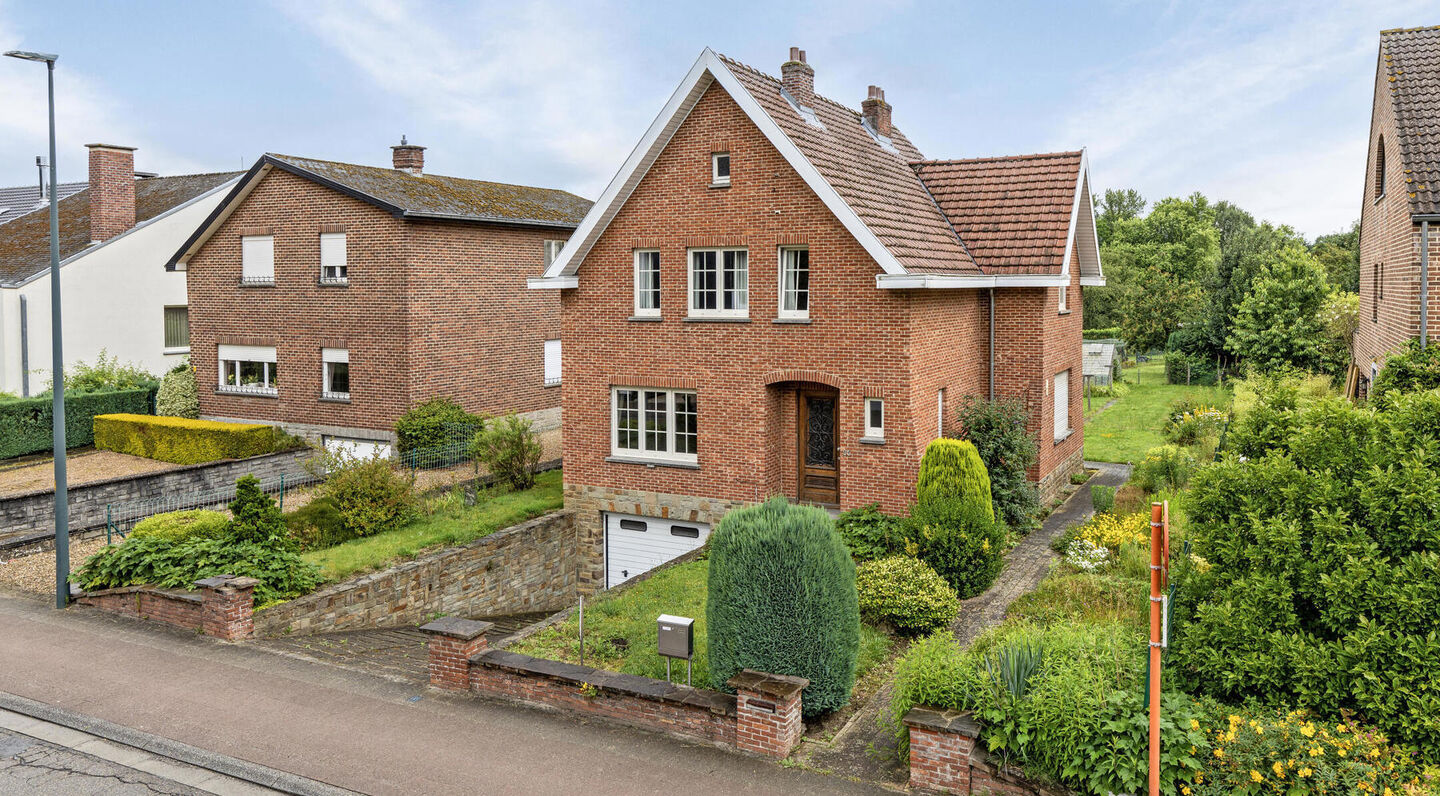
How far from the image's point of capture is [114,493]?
68.0 feet

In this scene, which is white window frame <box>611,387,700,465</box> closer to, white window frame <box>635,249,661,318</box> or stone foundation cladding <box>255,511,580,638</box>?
white window frame <box>635,249,661,318</box>

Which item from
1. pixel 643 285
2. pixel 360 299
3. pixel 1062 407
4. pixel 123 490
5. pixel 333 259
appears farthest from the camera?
pixel 333 259

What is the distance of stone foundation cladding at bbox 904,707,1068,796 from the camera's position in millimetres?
8625

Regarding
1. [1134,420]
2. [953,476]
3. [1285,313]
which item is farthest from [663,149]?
[1285,313]

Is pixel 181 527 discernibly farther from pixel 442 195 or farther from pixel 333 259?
pixel 442 195

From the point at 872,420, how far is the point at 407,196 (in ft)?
46.4

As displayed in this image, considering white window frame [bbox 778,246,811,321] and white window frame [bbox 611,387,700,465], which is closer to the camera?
white window frame [bbox 778,246,811,321]

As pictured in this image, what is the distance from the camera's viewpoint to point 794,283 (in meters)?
17.7

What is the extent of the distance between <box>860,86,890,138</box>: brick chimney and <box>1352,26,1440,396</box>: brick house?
30.7 ft

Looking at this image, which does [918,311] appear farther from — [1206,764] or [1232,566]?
[1206,764]

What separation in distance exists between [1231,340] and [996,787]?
3723cm

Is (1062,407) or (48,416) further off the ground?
(1062,407)

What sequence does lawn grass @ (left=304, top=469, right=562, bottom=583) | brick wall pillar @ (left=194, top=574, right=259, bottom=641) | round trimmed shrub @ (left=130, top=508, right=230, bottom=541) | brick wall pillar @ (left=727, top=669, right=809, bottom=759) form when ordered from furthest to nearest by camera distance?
1. lawn grass @ (left=304, top=469, right=562, bottom=583)
2. round trimmed shrub @ (left=130, top=508, right=230, bottom=541)
3. brick wall pillar @ (left=194, top=574, right=259, bottom=641)
4. brick wall pillar @ (left=727, top=669, right=809, bottom=759)

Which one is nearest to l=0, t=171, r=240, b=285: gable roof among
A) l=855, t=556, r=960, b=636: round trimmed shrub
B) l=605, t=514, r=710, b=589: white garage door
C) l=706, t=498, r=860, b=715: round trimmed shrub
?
l=605, t=514, r=710, b=589: white garage door
